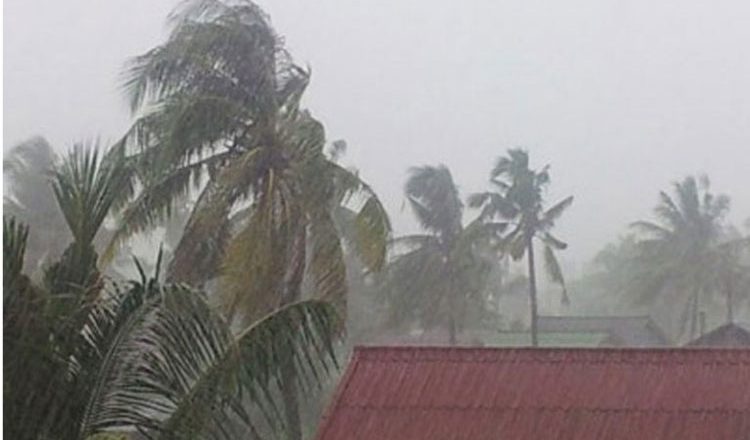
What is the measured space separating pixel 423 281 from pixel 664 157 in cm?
64

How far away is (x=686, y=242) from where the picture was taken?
2623 millimetres

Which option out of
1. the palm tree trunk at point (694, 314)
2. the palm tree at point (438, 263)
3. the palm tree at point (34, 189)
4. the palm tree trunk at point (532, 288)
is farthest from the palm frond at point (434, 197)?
the palm tree at point (34, 189)

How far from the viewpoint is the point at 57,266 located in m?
1.67

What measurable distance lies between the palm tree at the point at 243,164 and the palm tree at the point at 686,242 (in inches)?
24.6

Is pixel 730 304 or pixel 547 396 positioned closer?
pixel 547 396

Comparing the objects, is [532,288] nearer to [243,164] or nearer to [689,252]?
[689,252]

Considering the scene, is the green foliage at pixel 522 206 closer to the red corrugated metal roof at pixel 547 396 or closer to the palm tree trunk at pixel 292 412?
the red corrugated metal roof at pixel 547 396

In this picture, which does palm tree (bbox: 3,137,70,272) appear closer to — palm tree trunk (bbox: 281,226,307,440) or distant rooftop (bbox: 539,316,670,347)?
palm tree trunk (bbox: 281,226,307,440)

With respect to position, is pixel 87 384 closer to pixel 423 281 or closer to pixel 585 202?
pixel 423 281

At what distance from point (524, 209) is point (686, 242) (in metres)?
0.39

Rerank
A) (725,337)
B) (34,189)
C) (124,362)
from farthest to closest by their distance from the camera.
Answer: (725,337) → (34,189) → (124,362)

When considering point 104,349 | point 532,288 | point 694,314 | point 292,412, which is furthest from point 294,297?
point 104,349

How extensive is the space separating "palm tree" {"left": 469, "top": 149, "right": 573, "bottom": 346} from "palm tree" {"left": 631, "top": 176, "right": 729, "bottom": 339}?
0.66 ft

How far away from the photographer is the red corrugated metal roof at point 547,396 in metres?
2.20
